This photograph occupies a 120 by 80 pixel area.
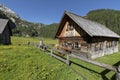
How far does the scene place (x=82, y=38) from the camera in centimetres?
2048

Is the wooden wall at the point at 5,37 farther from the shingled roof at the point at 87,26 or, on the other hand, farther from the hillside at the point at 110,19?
the hillside at the point at 110,19

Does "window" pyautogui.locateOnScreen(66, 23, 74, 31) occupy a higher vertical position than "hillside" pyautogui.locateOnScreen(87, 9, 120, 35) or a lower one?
lower

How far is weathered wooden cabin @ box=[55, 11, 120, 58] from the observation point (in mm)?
19703

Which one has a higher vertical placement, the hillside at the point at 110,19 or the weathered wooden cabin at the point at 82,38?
the hillside at the point at 110,19

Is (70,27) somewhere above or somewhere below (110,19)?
below

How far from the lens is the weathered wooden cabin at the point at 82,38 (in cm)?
1970

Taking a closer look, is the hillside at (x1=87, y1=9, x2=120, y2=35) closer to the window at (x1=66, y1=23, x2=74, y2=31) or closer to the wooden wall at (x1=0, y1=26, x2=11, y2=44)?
the wooden wall at (x1=0, y1=26, x2=11, y2=44)

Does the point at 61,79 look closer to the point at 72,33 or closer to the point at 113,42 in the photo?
the point at 72,33

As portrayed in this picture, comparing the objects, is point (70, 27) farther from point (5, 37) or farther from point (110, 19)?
point (110, 19)

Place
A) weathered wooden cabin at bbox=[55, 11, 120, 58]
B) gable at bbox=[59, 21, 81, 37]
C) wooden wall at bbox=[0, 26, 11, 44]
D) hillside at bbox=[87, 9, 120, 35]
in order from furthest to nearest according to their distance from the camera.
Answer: hillside at bbox=[87, 9, 120, 35] → wooden wall at bbox=[0, 26, 11, 44] → gable at bbox=[59, 21, 81, 37] → weathered wooden cabin at bbox=[55, 11, 120, 58]

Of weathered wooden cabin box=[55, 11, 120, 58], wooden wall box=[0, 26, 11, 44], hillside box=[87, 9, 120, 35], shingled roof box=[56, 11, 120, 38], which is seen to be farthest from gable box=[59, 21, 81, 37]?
hillside box=[87, 9, 120, 35]

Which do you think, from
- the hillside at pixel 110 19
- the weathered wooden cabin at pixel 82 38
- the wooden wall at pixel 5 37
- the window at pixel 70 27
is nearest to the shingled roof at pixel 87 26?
the weathered wooden cabin at pixel 82 38

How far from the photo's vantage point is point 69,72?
11.3 meters

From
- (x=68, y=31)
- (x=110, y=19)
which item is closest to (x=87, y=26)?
(x=68, y=31)
